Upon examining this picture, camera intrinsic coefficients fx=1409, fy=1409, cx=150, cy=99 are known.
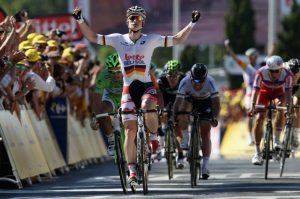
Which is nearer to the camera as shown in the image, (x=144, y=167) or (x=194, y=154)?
(x=144, y=167)

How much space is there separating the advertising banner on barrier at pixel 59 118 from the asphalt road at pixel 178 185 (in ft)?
1.83

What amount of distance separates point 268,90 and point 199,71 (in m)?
2.23

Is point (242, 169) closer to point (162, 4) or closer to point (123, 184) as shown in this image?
point (123, 184)

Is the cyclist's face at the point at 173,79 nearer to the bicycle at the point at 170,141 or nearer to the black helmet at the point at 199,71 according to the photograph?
the bicycle at the point at 170,141

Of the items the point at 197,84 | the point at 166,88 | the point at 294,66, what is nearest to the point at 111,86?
the point at 197,84

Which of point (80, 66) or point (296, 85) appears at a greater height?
point (80, 66)

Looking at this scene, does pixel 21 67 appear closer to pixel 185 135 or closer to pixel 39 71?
pixel 39 71

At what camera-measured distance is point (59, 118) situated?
80.2 feet

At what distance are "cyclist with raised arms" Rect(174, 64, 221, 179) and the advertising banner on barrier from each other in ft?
13.0

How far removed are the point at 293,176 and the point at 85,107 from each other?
7.42 m

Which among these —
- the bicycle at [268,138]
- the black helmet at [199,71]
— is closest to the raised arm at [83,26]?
the black helmet at [199,71]

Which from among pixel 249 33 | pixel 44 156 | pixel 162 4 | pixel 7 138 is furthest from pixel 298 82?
pixel 249 33

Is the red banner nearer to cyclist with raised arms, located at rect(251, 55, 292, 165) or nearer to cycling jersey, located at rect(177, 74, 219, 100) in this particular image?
cyclist with raised arms, located at rect(251, 55, 292, 165)

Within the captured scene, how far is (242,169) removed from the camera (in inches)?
963
